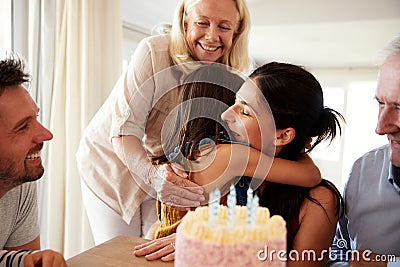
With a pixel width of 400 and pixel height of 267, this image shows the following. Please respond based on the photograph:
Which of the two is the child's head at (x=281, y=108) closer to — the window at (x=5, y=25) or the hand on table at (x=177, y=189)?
the hand on table at (x=177, y=189)

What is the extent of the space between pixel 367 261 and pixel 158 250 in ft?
1.19

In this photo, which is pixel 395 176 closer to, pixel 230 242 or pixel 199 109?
pixel 199 109

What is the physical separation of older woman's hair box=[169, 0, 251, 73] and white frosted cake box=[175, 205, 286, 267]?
2.27ft

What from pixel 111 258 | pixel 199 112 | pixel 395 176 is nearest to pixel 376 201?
pixel 395 176

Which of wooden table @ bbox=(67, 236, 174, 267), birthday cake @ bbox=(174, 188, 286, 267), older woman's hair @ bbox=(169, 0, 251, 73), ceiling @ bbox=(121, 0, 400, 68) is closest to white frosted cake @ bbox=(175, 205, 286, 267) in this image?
birthday cake @ bbox=(174, 188, 286, 267)

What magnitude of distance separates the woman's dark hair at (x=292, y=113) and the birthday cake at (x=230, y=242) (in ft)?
1.29

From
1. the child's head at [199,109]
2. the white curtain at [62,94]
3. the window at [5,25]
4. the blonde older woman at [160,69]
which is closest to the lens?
the child's head at [199,109]

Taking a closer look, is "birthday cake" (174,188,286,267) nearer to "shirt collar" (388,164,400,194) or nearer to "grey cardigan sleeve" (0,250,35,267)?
"grey cardigan sleeve" (0,250,35,267)

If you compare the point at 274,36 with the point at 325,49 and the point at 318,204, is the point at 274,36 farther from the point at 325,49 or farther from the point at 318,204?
the point at 318,204

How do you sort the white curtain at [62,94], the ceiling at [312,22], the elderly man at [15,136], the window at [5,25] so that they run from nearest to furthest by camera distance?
1. the elderly man at [15,136]
2. the window at [5,25]
3. the white curtain at [62,94]
4. the ceiling at [312,22]

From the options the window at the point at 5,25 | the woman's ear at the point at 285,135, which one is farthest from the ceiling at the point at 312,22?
the woman's ear at the point at 285,135

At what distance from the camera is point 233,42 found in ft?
3.69

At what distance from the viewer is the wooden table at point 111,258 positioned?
2.19ft

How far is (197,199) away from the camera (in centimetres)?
79
